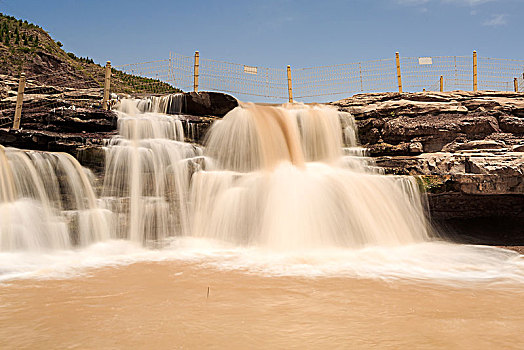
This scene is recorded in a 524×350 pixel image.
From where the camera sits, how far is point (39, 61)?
25.8m

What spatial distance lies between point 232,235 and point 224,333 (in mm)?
4086

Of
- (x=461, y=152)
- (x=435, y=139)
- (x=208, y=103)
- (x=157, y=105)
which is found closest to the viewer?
(x=461, y=152)

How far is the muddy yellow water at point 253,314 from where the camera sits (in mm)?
2354

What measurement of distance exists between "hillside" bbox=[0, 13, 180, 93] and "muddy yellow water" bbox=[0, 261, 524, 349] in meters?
18.5

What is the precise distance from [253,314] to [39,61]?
96.3 ft

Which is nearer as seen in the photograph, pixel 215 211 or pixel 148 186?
pixel 215 211

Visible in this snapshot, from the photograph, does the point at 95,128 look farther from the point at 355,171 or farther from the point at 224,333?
the point at 224,333

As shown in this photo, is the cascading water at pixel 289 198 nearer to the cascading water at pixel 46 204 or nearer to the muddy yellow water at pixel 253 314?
the cascading water at pixel 46 204

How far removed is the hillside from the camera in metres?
22.5

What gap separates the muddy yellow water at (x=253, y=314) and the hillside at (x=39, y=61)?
1853 centimetres

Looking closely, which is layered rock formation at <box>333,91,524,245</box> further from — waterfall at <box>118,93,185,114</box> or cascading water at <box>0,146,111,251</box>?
cascading water at <box>0,146,111,251</box>

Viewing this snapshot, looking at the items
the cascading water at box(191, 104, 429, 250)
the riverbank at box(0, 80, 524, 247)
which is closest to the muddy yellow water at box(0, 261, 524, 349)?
the cascading water at box(191, 104, 429, 250)

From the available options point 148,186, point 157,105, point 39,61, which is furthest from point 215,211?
point 39,61

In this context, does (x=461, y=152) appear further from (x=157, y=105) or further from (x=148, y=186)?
(x=157, y=105)
